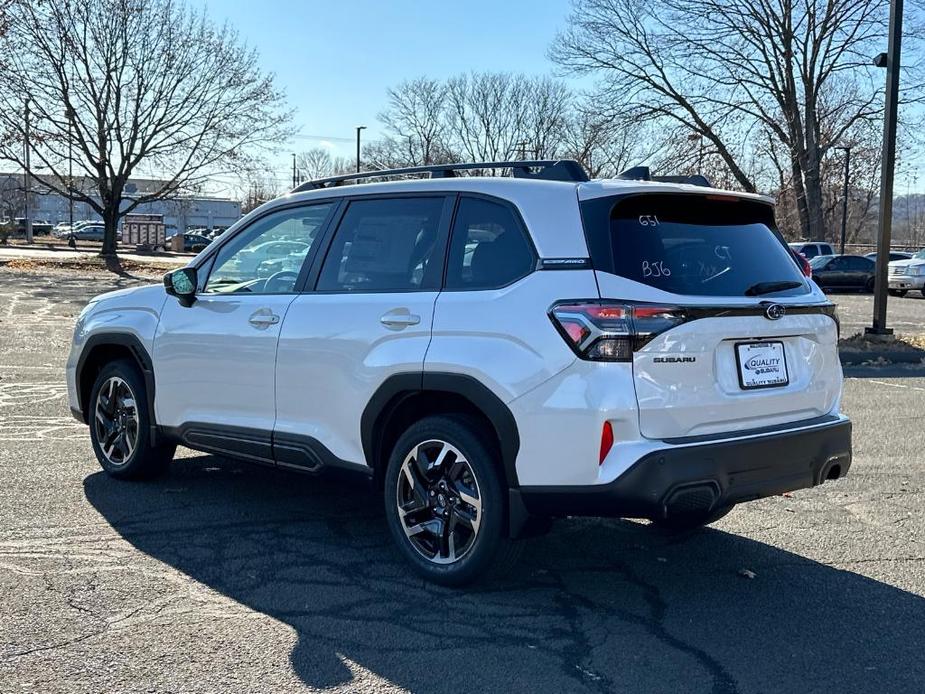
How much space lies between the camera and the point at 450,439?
4.33 meters

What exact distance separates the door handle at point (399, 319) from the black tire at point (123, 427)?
2059 millimetres

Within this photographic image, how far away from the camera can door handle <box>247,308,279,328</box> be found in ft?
16.9

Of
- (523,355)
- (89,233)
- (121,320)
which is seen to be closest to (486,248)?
(523,355)

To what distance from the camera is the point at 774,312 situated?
430 cm

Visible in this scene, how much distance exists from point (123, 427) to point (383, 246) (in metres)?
2.36

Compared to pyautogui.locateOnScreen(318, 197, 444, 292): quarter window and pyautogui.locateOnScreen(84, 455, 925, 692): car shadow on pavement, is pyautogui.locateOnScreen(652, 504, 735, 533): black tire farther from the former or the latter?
pyautogui.locateOnScreen(318, 197, 444, 292): quarter window

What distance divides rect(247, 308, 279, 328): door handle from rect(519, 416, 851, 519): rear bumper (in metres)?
1.74

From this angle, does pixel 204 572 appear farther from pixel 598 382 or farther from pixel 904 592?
pixel 904 592

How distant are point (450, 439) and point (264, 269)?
1.75 m

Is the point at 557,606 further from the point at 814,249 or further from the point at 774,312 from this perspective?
the point at 814,249

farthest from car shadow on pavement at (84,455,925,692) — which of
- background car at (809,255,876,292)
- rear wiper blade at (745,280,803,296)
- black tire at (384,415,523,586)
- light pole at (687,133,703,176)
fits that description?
light pole at (687,133,703,176)

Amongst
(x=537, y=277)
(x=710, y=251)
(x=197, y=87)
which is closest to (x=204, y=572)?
(x=537, y=277)

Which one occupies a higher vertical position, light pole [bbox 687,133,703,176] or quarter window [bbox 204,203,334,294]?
light pole [bbox 687,133,703,176]

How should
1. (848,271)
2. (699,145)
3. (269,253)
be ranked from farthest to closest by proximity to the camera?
(699,145), (848,271), (269,253)
